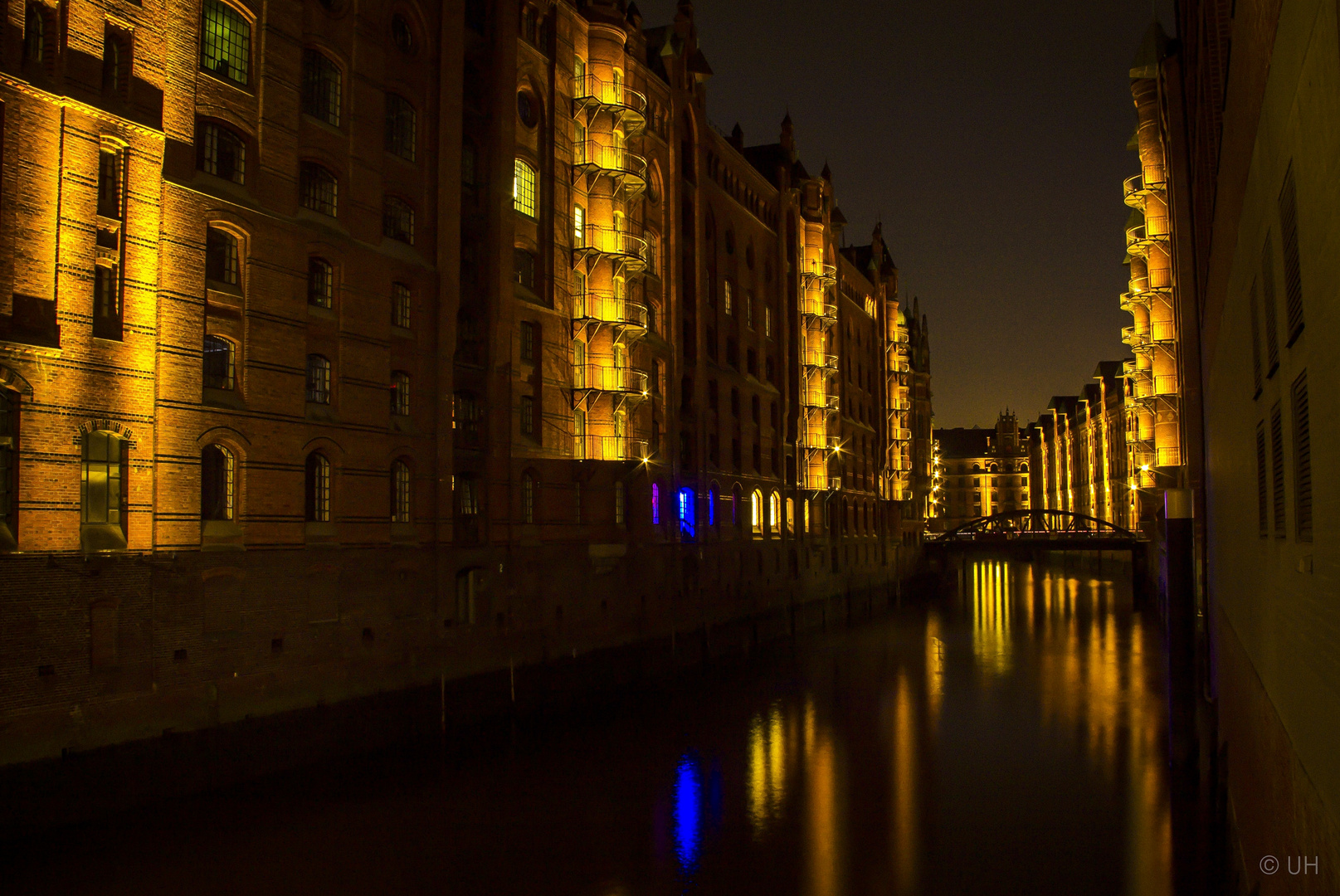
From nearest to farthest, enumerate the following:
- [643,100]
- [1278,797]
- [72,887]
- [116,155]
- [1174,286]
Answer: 1. [1278,797]
2. [72,887]
3. [116,155]
4. [643,100]
5. [1174,286]

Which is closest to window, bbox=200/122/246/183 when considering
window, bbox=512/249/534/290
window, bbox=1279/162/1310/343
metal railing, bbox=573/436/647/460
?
window, bbox=512/249/534/290

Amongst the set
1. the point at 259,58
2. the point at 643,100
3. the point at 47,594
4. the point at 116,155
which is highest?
the point at 643,100

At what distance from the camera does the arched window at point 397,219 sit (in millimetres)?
21797

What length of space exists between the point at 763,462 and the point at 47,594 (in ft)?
102

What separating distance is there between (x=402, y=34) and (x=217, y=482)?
10534 millimetres

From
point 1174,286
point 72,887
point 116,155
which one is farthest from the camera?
point 1174,286

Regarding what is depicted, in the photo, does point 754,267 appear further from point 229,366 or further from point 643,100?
point 229,366

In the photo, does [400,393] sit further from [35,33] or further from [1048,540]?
[1048,540]

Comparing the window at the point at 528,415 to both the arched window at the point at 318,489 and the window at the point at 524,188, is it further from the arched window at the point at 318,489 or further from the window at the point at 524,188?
the arched window at the point at 318,489

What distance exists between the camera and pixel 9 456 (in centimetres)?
1429

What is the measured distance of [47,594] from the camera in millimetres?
14266

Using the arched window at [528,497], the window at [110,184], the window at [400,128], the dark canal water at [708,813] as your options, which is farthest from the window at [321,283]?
the dark canal water at [708,813]

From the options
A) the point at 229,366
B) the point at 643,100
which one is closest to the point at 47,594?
the point at 229,366

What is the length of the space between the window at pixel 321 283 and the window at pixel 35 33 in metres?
5.66
